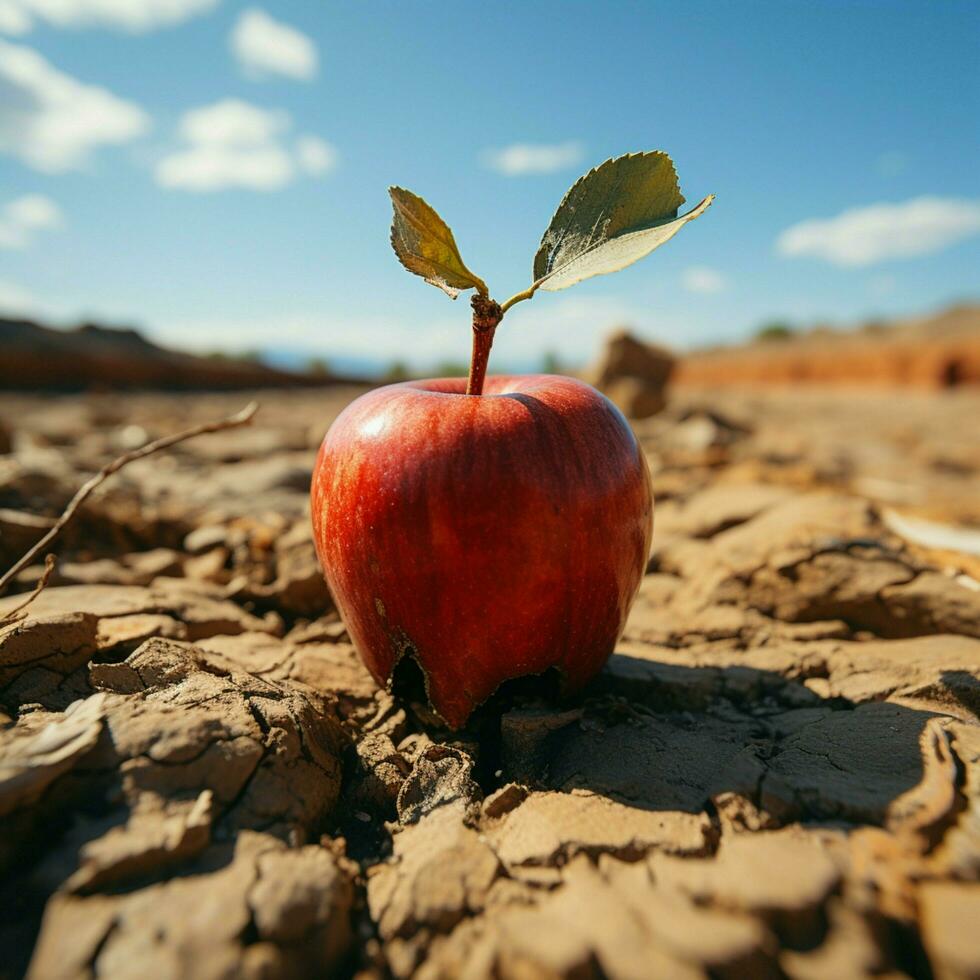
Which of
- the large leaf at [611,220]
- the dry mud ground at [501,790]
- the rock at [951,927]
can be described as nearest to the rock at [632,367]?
the dry mud ground at [501,790]

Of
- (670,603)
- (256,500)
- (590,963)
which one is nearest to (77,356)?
(256,500)

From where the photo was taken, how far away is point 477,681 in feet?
4.76

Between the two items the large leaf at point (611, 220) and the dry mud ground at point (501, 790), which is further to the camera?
the large leaf at point (611, 220)

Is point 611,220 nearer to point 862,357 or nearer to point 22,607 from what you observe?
point 22,607

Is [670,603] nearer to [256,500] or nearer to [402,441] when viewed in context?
[402,441]

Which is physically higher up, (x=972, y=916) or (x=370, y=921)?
(x=972, y=916)

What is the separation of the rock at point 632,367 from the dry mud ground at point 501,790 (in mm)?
4856

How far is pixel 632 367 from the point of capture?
7.31 m

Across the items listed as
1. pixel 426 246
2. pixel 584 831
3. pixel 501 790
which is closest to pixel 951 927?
pixel 584 831

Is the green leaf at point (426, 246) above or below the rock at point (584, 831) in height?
above

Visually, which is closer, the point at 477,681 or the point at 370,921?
the point at 370,921

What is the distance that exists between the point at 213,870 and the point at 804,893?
33.6 inches

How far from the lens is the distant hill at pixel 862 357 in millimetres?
17391

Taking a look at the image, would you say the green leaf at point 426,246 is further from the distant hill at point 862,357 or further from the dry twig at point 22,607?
the distant hill at point 862,357
